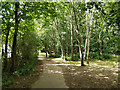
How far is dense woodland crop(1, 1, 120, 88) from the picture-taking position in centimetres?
195

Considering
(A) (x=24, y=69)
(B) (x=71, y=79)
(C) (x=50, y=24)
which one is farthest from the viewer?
(C) (x=50, y=24)

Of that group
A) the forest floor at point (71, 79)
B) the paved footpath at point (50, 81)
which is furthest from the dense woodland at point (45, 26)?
the paved footpath at point (50, 81)

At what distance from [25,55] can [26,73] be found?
2.64 metres

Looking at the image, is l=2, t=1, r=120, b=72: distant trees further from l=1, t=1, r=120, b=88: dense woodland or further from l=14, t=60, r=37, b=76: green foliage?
l=14, t=60, r=37, b=76: green foliage

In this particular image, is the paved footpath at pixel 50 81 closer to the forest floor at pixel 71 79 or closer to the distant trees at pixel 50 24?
the forest floor at pixel 71 79

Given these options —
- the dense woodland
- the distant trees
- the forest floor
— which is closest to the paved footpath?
the forest floor

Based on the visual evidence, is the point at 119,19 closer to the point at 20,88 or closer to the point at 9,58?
the point at 20,88

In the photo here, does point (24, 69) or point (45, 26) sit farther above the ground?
point (45, 26)

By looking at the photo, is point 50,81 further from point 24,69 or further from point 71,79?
point 24,69

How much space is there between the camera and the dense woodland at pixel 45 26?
6.39ft

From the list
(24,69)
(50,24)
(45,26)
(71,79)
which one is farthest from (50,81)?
(45,26)

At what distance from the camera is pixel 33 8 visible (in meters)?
3.33

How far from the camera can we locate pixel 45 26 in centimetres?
599

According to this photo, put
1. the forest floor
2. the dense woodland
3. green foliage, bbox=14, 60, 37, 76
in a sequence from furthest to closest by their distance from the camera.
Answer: green foliage, bbox=14, 60, 37, 76
the forest floor
the dense woodland
